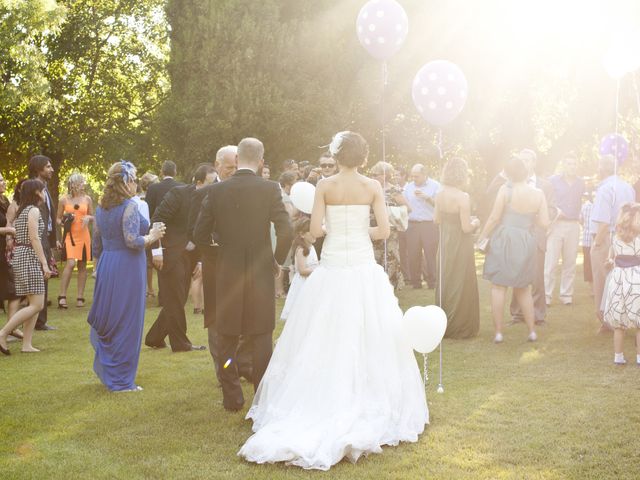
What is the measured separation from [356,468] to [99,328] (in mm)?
3187

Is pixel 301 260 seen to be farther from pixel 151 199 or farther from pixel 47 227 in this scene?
pixel 47 227

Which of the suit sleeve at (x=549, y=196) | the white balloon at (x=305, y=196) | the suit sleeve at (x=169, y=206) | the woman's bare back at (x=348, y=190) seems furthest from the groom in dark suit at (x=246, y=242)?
the suit sleeve at (x=549, y=196)

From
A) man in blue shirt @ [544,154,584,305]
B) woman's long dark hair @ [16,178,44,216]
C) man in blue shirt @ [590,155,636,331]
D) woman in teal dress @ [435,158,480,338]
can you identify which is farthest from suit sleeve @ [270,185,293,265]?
man in blue shirt @ [544,154,584,305]

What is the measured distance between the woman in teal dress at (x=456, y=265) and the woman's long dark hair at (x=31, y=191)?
4504 millimetres

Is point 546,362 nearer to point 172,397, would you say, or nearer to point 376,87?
point 172,397

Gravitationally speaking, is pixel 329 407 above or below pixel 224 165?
below

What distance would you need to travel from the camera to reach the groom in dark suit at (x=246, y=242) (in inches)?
239

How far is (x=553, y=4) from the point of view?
20516mm

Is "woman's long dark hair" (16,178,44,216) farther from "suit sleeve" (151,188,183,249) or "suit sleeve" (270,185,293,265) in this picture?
"suit sleeve" (270,185,293,265)

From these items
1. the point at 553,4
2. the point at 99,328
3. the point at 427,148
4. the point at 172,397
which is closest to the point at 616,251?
the point at 172,397

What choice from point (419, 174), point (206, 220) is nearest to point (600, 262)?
point (419, 174)

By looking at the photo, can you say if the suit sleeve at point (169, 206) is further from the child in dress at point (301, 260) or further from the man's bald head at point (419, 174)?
the man's bald head at point (419, 174)

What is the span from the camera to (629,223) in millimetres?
7652

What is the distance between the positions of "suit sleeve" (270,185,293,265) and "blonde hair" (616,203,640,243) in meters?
3.47
